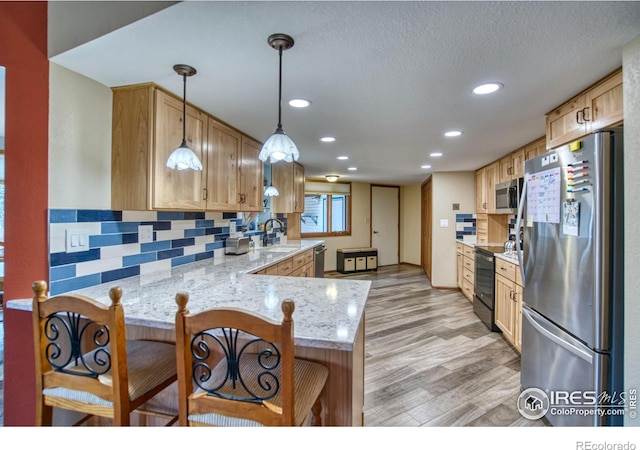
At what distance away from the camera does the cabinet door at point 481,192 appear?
4777mm

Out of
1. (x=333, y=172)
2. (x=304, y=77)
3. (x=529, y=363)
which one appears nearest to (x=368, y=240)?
(x=333, y=172)

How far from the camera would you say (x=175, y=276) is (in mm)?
2201

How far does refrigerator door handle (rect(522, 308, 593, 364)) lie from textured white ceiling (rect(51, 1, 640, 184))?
1.49m

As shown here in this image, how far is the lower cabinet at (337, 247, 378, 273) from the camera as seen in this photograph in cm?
687

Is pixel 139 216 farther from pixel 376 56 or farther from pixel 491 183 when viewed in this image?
pixel 491 183

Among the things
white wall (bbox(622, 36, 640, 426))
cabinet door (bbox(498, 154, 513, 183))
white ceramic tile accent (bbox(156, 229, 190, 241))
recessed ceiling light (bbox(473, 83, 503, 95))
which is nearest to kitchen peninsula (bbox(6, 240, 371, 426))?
white ceramic tile accent (bbox(156, 229, 190, 241))

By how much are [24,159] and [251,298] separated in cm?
136

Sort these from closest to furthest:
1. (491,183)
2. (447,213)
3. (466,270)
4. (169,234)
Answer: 1. (169,234)
2. (491,183)
3. (466,270)
4. (447,213)

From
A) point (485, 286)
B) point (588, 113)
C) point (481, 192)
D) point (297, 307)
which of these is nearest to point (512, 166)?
point (481, 192)

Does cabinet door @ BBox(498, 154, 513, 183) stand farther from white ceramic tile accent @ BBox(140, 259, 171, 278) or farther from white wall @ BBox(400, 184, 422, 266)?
white ceramic tile accent @ BBox(140, 259, 171, 278)

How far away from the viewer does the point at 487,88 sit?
1.92 meters

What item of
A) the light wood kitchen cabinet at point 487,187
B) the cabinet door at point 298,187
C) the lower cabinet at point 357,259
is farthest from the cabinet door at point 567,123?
the lower cabinet at point 357,259

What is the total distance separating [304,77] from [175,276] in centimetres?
158

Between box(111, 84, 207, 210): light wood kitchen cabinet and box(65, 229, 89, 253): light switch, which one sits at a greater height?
box(111, 84, 207, 210): light wood kitchen cabinet
